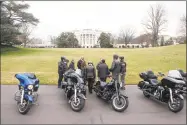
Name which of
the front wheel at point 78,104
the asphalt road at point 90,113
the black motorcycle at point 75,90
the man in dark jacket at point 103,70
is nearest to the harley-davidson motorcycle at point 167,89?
the asphalt road at point 90,113

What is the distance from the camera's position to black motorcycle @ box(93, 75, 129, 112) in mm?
6703

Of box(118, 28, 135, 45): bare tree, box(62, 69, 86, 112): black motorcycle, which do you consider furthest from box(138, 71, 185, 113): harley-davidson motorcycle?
box(118, 28, 135, 45): bare tree

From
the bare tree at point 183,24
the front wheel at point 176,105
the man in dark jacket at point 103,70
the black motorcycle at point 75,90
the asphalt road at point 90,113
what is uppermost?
the bare tree at point 183,24

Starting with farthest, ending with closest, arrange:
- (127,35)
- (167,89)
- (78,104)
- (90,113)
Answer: (127,35)
(167,89)
(78,104)
(90,113)

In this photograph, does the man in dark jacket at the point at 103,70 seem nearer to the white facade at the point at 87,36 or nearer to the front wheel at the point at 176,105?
the front wheel at the point at 176,105

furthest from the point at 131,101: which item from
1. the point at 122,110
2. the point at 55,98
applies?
the point at 55,98

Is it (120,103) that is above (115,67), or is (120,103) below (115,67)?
below

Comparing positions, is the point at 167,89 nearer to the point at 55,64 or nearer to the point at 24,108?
the point at 24,108

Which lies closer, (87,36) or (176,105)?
(176,105)

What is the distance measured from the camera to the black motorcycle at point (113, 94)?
6703 millimetres

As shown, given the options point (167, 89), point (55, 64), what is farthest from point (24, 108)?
point (55, 64)

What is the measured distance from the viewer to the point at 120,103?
6.79 m

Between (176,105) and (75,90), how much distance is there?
3168 millimetres

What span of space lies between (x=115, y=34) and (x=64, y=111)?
8558 centimetres
